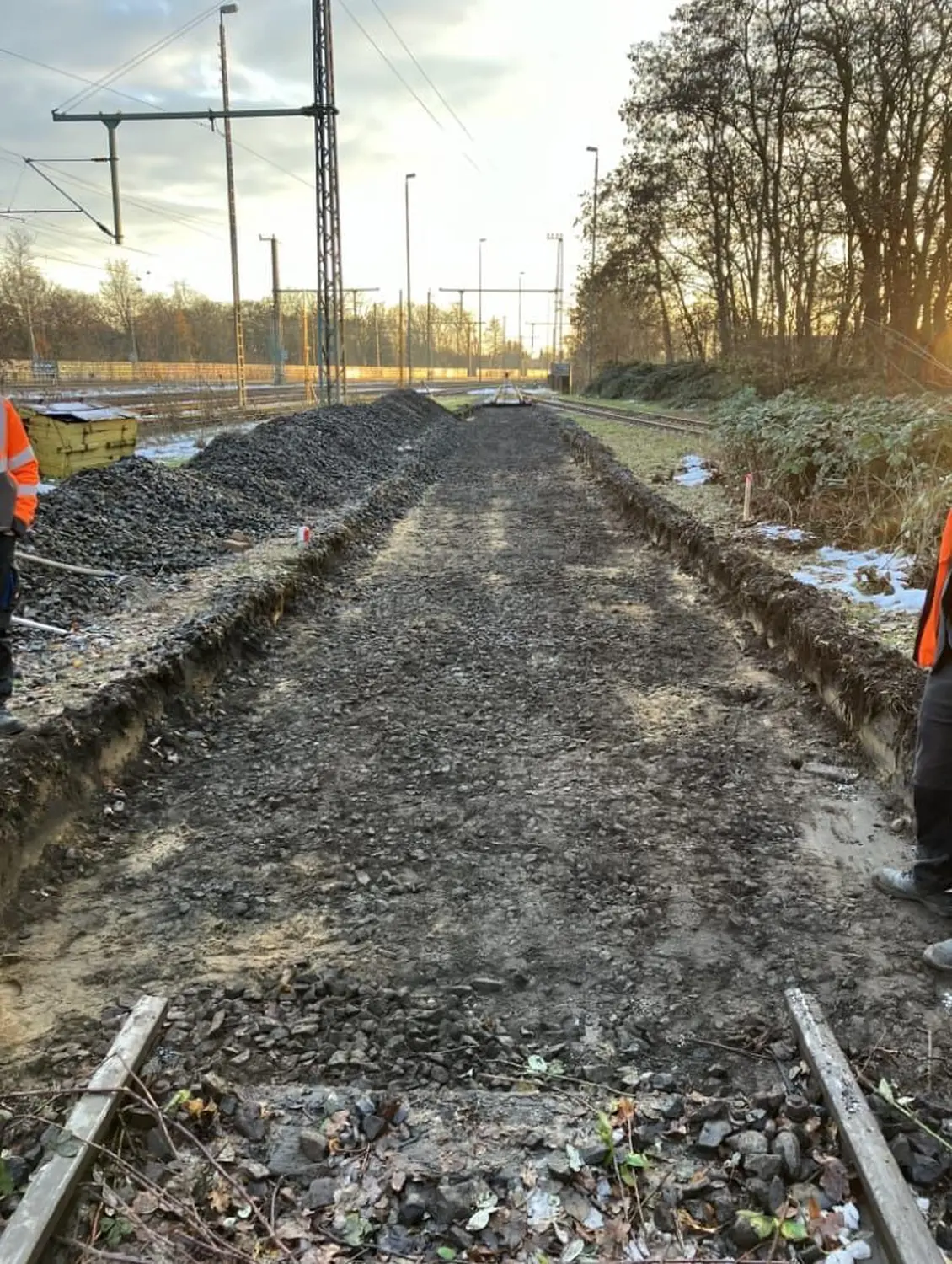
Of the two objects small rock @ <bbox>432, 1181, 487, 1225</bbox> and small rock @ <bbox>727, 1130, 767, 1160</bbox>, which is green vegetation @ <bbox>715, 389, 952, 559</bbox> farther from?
small rock @ <bbox>432, 1181, 487, 1225</bbox>

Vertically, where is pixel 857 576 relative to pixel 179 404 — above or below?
below

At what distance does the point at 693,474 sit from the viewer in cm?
1471

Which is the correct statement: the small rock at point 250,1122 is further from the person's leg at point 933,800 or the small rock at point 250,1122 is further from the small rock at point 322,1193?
the person's leg at point 933,800

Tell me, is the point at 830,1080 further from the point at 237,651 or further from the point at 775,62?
the point at 775,62

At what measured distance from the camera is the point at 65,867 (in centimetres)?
366

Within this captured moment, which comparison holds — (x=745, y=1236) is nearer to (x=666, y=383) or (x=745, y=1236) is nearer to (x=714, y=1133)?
(x=714, y=1133)

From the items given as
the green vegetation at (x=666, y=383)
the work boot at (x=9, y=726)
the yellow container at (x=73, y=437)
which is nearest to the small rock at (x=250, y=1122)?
the work boot at (x=9, y=726)

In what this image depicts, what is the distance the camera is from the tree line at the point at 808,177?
1819cm

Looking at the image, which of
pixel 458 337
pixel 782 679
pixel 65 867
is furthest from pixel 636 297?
pixel 458 337

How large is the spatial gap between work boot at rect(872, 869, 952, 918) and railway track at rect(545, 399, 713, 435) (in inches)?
565

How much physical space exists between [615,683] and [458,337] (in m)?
123

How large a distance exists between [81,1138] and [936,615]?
3240mm

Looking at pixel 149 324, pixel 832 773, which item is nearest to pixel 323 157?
pixel 832 773

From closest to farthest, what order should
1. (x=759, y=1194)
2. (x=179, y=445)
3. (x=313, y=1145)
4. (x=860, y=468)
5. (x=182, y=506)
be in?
(x=759, y=1194) → (x=313, y=1145) → (x=860, y=468) → (x=182, y=506) → (x=179, y=445)
